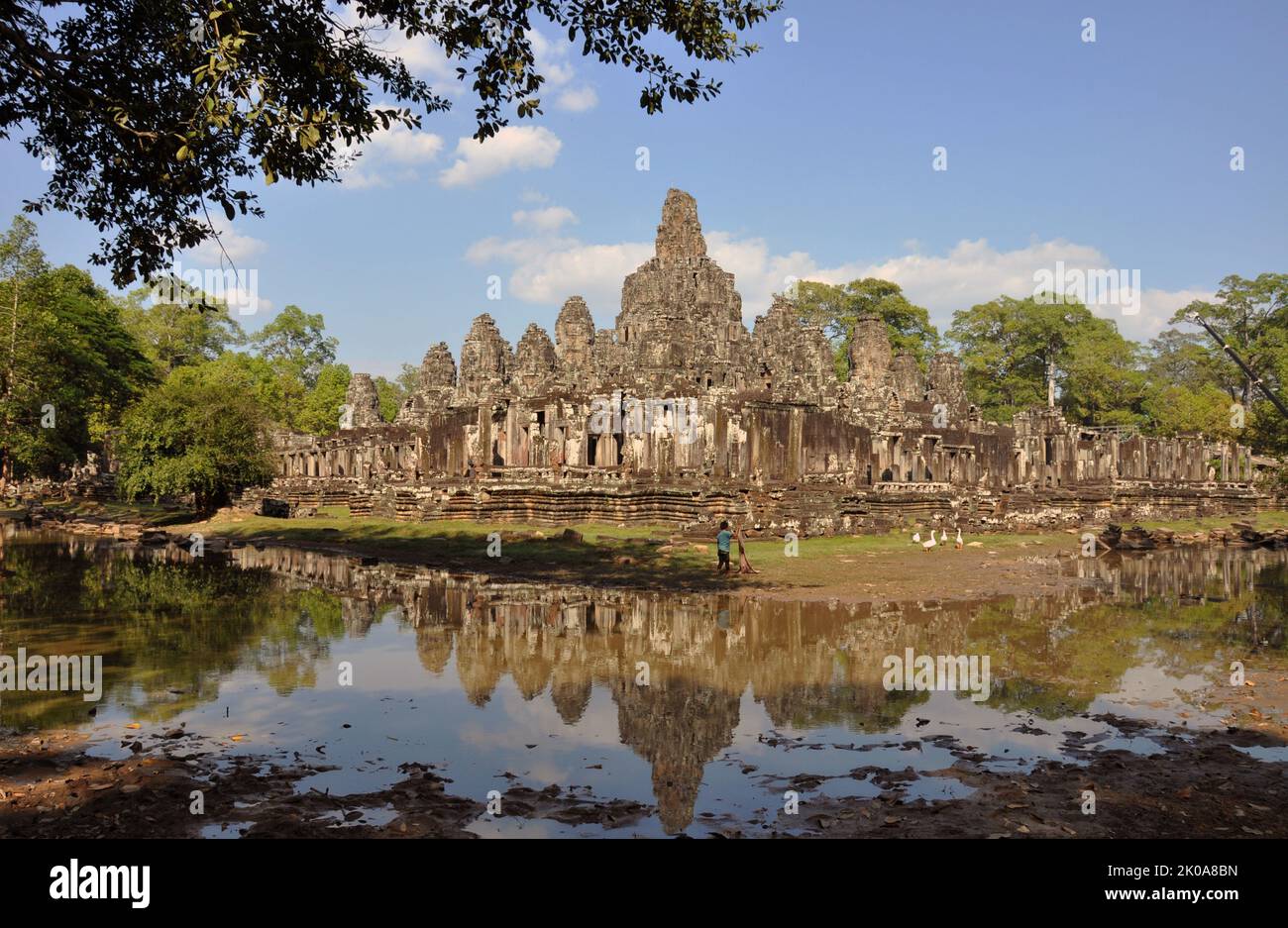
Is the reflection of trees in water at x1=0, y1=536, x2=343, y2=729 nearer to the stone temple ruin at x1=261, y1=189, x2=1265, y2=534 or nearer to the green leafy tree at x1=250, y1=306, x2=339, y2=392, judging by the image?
the stone temple ruin at x1=261, y1=189, x2=1265, y2=534

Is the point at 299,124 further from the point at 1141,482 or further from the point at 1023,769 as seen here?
the point at 1141,482

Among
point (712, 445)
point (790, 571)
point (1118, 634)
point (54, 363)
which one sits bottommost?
point (1118, 634)

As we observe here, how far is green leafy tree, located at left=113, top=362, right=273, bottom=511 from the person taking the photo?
34.0 meters

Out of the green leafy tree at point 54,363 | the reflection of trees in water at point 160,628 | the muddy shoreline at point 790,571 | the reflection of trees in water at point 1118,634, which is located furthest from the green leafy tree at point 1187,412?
the green leafy tree at point 54,363

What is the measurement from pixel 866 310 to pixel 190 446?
5470 cm

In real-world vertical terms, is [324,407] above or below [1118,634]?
above

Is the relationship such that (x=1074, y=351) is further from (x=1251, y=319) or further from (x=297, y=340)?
(x=297, y=340)

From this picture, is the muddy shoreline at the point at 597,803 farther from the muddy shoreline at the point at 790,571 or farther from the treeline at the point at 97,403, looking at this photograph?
the treeline at the point at 97,403

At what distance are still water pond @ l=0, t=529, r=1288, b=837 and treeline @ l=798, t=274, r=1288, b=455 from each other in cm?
5418

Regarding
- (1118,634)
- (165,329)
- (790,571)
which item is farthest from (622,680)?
(165,329)

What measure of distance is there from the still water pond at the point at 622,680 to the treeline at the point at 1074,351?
178 ft

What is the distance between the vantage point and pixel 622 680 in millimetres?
9570

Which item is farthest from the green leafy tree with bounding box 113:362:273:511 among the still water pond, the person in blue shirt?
the person in blue shirt
